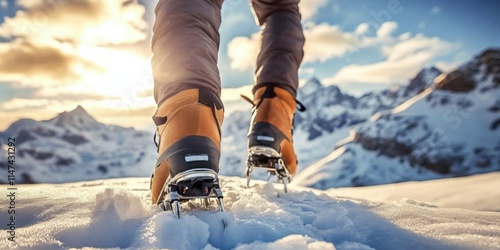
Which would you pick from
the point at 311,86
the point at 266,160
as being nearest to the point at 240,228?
the point at 266,160

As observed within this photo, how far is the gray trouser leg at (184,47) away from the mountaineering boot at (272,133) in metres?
0.57

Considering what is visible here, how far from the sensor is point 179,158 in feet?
4.49

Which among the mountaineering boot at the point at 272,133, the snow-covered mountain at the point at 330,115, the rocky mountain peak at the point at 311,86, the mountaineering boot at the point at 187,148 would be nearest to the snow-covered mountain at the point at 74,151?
the snow-covered mountain at the point at 330,115

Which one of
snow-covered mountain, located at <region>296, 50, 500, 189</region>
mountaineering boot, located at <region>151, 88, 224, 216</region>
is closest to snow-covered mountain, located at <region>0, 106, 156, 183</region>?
snow-covered mountain, located at <region>296, 50, 500, 189</region>

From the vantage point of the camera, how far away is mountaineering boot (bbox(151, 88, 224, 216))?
133cm

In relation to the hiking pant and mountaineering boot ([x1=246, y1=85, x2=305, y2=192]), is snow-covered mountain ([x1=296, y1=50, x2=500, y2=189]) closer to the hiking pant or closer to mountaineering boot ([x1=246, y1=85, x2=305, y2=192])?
mountaineering boot ([x1=246, y1=85, x2=305, y2=192])

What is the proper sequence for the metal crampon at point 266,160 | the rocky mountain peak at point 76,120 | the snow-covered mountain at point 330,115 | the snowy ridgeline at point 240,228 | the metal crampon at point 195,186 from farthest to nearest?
the rocky mountain peak at point 76,120 < the snow-covered mountain at point 330,115 < the metal crampon at point 266,160 < the metal crampon at point 195,186 < the snowy ridgeline at point 240,228

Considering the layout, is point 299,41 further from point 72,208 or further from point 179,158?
point 72,208

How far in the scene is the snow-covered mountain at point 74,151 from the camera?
15062 centimetres

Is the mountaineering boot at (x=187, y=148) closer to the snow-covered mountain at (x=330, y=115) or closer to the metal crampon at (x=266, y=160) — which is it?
the metal crampon at (x=266, y=160)

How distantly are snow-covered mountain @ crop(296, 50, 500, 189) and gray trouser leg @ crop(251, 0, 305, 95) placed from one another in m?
60.8

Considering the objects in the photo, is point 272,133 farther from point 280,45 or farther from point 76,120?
point 76,120

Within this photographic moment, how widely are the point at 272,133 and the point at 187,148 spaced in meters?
0.89

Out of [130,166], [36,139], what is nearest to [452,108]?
[130,166]
